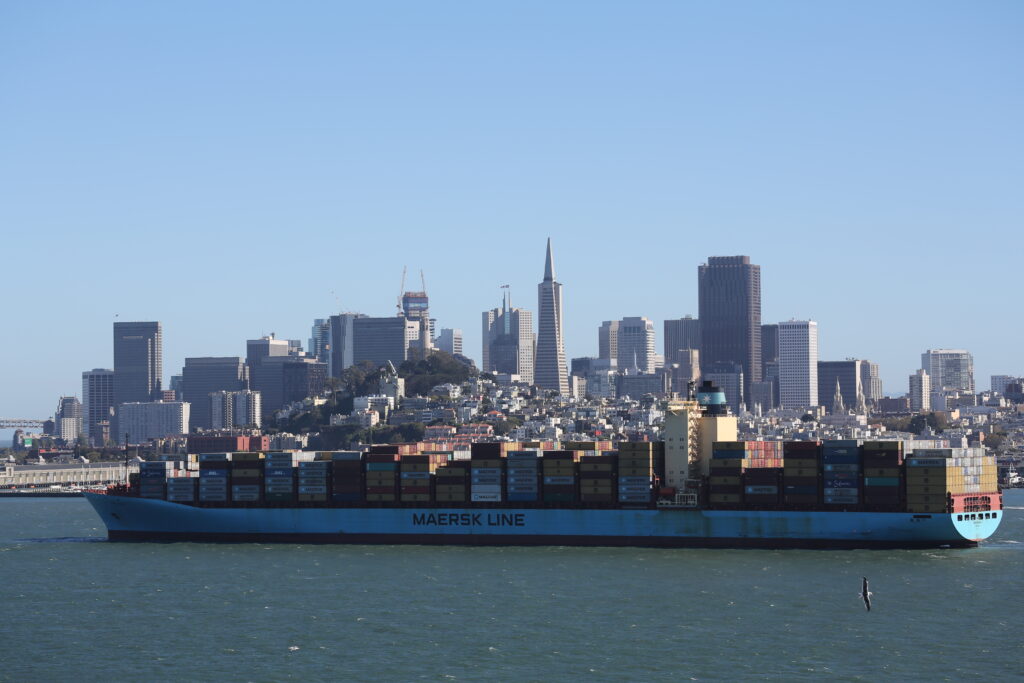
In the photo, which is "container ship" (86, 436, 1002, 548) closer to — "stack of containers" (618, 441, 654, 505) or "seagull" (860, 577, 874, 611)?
"stack of containers" (618, 441, 654, 505)

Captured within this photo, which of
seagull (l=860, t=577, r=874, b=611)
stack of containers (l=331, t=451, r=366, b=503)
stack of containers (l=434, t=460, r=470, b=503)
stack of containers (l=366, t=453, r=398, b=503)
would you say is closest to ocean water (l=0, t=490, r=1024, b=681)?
seagull (l=860, t=577, r=874, b=611)

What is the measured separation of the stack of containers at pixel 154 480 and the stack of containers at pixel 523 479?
20.4 m

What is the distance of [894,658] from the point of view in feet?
164

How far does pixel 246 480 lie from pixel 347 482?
6160 mm

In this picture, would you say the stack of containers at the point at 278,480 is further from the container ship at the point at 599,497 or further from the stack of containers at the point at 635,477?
the stack of containers at the point at 635,477

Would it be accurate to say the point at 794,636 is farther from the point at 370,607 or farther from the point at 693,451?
the point at 693,451

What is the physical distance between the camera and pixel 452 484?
82625mm

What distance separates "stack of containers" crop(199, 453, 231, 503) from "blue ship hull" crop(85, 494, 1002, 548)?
896 millimetres

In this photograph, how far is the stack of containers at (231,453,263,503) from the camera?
282 ft

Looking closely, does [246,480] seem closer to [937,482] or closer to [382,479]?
[382,479]

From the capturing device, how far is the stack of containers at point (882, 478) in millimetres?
75812

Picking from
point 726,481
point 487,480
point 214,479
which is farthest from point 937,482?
point 214,479

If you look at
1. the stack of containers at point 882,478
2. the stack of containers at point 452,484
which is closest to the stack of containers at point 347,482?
the stack of containers at point 452,484

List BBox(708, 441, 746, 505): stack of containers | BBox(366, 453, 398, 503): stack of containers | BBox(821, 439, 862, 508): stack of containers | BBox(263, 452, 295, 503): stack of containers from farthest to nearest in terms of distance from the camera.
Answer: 1. BBox(263, 452, 295, 503): stack of containers
2. BBox(366, 453, 398, 503): stack of containers
3. BBox(708, 441, 746, 505): stack of containers
4. BBox(821, 439, 862, 508): stack of containers
